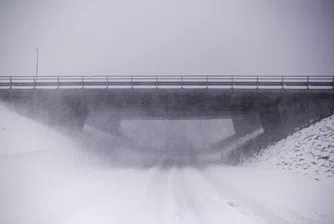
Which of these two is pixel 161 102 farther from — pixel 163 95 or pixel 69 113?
pixel 69 113

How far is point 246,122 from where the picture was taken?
1019 inches

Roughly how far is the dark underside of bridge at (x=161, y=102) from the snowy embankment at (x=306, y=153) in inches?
145

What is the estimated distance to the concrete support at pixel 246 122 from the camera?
2494cm

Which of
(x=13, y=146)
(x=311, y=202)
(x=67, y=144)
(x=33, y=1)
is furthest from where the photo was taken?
(x=33, y=1)

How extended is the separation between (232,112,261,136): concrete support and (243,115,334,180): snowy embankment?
268 inches

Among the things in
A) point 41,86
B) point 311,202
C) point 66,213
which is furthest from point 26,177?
point 41,86

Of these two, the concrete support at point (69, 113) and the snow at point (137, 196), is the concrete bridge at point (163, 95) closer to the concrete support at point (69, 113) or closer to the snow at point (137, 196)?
the concrete support at point (69, 113)

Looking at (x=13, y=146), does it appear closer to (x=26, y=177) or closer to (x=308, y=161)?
(x=26, y=177)

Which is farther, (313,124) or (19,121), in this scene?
(19,121)

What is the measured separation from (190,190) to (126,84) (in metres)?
14.2

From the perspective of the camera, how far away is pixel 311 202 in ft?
→ 27.5

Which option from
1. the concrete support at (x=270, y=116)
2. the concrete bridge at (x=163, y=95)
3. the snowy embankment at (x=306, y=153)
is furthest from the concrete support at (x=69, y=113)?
the concrete support at (x=270, y=116)

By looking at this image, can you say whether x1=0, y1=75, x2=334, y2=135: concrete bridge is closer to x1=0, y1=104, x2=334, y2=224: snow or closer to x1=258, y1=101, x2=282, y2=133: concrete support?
x1=258, y1=101, x2=282, y2=133: concrete support

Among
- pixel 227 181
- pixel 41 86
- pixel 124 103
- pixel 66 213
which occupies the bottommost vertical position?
pixel 227 181
